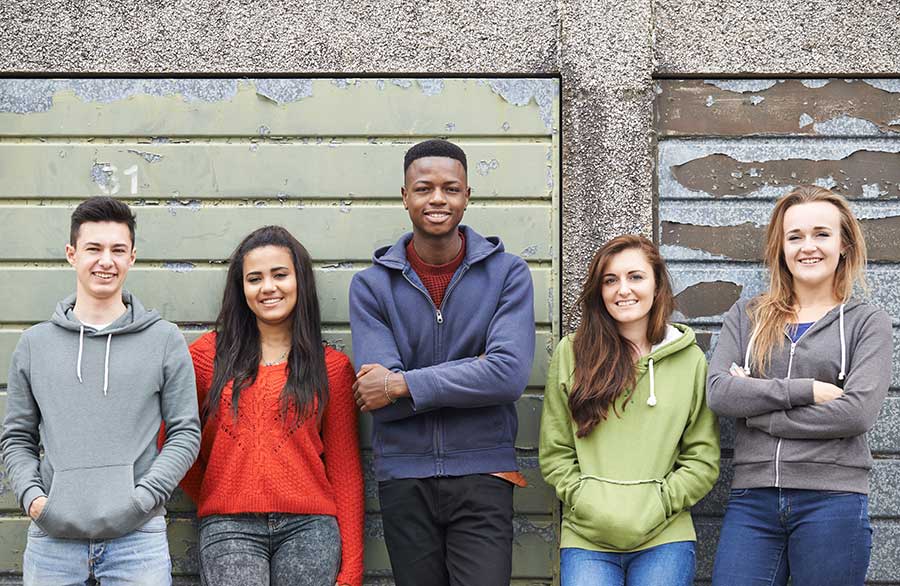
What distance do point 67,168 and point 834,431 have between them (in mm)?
3296

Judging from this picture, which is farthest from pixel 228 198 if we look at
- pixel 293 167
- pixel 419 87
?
pixel 419 87

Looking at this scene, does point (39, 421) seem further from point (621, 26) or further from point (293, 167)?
point (621, 26)

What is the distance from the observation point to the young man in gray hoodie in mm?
3480

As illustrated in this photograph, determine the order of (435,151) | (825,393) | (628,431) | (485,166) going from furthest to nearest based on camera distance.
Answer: (485,166), (435,151), (628,431), (825,393)

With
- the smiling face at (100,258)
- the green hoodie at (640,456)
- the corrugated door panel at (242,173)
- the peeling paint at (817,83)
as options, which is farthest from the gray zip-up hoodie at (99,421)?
the peeling paint at (817,83)

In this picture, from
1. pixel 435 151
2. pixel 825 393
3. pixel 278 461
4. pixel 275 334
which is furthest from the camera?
pixel 275 334

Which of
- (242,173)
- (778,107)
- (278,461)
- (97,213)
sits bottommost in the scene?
(278,461)

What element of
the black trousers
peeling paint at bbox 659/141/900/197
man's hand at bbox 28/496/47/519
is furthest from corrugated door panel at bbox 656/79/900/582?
man's hand at bbox 28/496/47/519

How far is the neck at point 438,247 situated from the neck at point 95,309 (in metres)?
1.17

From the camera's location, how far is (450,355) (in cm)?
373

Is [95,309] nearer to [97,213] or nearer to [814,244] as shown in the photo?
[97,213]

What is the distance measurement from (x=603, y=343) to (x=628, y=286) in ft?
0.77

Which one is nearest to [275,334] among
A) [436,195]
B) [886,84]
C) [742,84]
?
[436,195]

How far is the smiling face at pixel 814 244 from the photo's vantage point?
3668 millimetres
